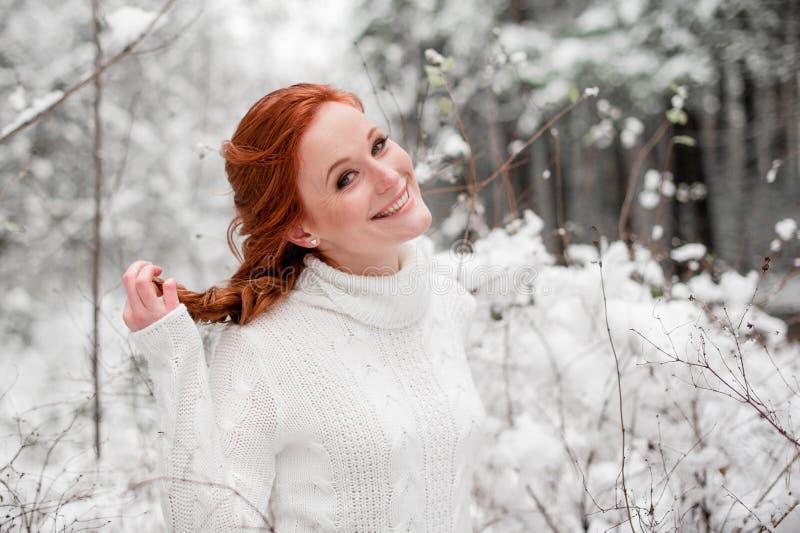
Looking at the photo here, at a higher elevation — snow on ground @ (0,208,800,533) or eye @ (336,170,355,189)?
eye @ (336,170,355,189)

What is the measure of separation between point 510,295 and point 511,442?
0.53 meters

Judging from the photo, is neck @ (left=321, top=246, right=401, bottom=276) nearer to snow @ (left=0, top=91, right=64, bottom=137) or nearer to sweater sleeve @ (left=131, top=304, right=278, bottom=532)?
sweater sleeve @ (left=131, top=304, right=278, bottom=532)

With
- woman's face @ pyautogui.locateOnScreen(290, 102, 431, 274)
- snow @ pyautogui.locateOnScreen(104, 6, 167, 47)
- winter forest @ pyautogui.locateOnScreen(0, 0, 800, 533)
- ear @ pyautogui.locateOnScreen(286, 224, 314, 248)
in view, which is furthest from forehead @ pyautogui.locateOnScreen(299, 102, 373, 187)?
snow @ pyautogui.locateOnScreen(104, 6, 167, 47)

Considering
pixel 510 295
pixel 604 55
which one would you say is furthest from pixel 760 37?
pixel 510 295

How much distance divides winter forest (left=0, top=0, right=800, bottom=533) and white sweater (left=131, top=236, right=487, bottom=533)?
0.16m

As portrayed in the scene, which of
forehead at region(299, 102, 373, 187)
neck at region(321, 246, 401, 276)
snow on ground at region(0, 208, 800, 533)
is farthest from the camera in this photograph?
snow on ground at region(0, 208, 800, 533)

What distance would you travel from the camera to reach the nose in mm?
1339

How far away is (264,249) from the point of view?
1.44 m

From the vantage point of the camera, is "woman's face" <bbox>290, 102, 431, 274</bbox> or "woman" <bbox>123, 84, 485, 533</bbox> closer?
"woman" <bbox>123, 84, 485, 533</bbox>

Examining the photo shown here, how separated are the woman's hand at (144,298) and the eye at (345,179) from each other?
15.6 inches

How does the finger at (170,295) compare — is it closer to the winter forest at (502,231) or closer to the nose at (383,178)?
the winter forest at (502,231)

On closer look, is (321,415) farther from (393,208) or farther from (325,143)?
(325,143)

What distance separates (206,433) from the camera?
47.2 inches

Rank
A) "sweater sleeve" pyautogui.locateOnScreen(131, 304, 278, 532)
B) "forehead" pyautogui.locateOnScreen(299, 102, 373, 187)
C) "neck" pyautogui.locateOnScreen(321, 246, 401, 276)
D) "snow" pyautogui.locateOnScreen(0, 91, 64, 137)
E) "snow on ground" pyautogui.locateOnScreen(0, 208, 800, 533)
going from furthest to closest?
"snow on ground" pyautogui.locateOnScreen(0, 208, 800, 533) → "snow" pyautogui.locateOnScreen(0, 91, 64, 137) → "neck" pyautogui.locateOnScreen(321, 246, 401, 276) → "forehead" pyautogui.locateOnScreen(299, 102, 373, 187) → "sweater sleeve" pyautogui.locateOnScreen(131, 304, 278, 532)
